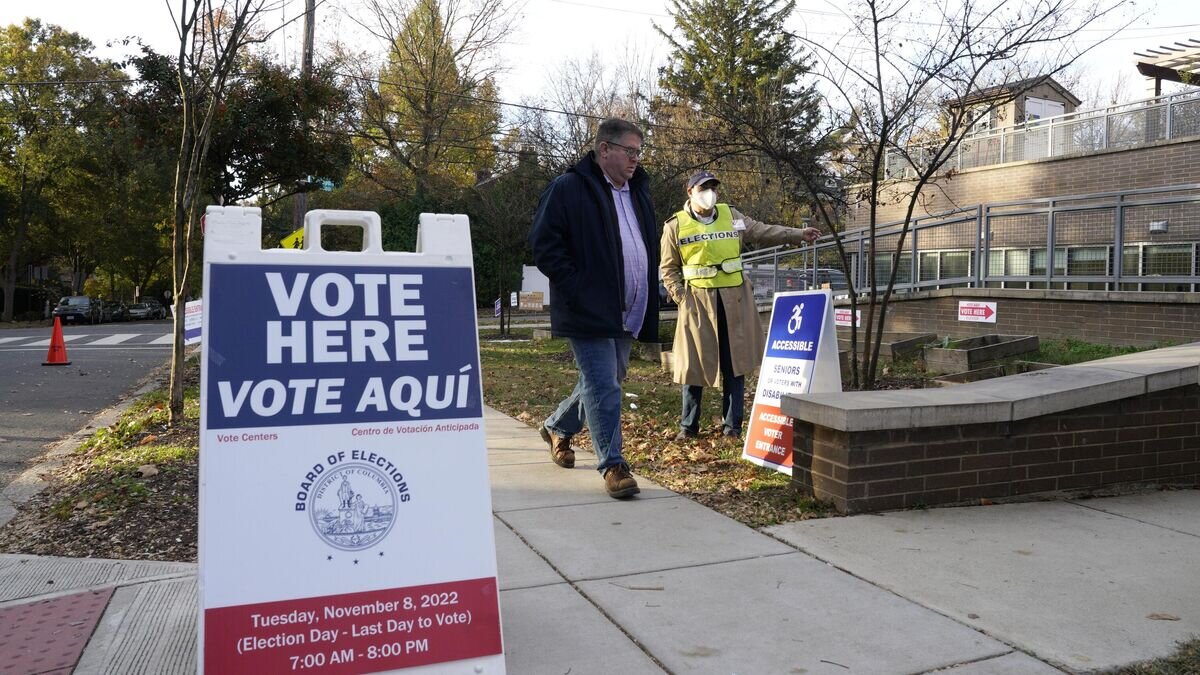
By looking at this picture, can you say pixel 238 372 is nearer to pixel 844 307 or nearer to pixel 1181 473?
pixel 1181 473

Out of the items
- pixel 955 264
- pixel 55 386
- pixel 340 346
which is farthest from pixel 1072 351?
pixel 55 386

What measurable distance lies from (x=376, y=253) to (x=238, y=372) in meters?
0.53

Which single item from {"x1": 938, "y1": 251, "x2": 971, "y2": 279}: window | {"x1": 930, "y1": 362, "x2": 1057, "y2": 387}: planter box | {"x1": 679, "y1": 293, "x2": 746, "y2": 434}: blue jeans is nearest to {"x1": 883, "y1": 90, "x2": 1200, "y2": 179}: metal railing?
{"x1": 938, "y1": 251, "x2": 971, "y2": 279}: window

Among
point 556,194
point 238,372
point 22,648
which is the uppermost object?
point 556,194

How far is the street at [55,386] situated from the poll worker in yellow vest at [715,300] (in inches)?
190

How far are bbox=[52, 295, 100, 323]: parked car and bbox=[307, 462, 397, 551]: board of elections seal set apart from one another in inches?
1641

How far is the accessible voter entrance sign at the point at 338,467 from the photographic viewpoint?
8.22 feet

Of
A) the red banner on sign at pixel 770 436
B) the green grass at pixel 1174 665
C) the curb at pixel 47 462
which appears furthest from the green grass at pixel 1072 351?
the curb at pixel 47 462

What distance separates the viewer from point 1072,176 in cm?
1875

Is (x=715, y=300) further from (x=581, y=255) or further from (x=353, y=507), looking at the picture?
(x=353, y=507)

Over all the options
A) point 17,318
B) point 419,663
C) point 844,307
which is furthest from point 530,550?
point 17,318

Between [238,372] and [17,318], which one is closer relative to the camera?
[238,372]

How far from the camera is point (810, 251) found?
15906mm

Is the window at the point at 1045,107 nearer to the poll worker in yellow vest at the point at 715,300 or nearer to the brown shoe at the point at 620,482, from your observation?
the poll worker in yellow vest at the point at 715,300
